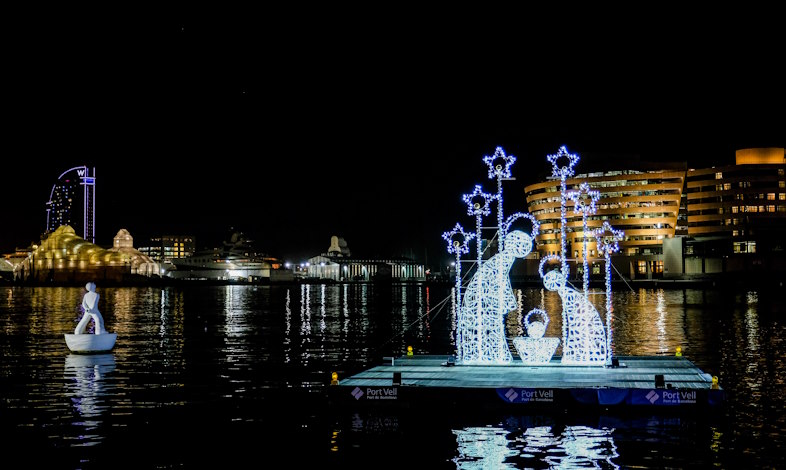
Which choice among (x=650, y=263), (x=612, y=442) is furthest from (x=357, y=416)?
(x=650, y=263)

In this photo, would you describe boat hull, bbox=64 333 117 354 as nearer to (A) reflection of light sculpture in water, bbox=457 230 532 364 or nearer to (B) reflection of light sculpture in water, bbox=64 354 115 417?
(B) reflection of light sculpture in water, bbox=64 354 115 417

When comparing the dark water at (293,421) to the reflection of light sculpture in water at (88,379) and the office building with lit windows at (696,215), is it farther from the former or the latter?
the office building with lit windows at (696,215)

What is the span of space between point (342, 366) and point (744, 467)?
20942 millimetres

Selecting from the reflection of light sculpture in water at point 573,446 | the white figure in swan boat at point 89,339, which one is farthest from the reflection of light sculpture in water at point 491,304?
the white figure in swan boat at point 89,339

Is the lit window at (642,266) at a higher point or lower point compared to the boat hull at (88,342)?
higher

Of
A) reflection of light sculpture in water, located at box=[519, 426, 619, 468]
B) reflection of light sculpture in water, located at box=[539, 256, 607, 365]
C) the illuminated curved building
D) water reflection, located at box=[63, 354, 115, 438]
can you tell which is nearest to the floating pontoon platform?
reflection of light sculpture in water, located at box=[539, 256, 607, 365]

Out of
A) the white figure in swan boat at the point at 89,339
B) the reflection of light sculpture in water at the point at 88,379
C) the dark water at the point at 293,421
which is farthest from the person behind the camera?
the white figure in swan boat at the point at 89,339

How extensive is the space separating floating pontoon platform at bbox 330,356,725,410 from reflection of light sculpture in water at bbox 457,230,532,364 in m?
1.79

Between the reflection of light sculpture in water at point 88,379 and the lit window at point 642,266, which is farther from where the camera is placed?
the lit window at point 642,266

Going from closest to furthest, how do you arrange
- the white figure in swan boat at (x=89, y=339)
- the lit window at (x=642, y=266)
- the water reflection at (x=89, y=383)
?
1. the water reflection at (x=89, y=383)
2. the white figure in swan boat at (x=89, y=339)
3. the lit window at (x=642, y=266)

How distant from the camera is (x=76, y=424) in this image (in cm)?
2231

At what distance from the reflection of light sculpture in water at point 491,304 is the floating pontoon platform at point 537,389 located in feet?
5.87

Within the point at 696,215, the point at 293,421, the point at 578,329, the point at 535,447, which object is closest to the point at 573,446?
the point at 535,447

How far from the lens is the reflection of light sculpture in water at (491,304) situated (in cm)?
2759
